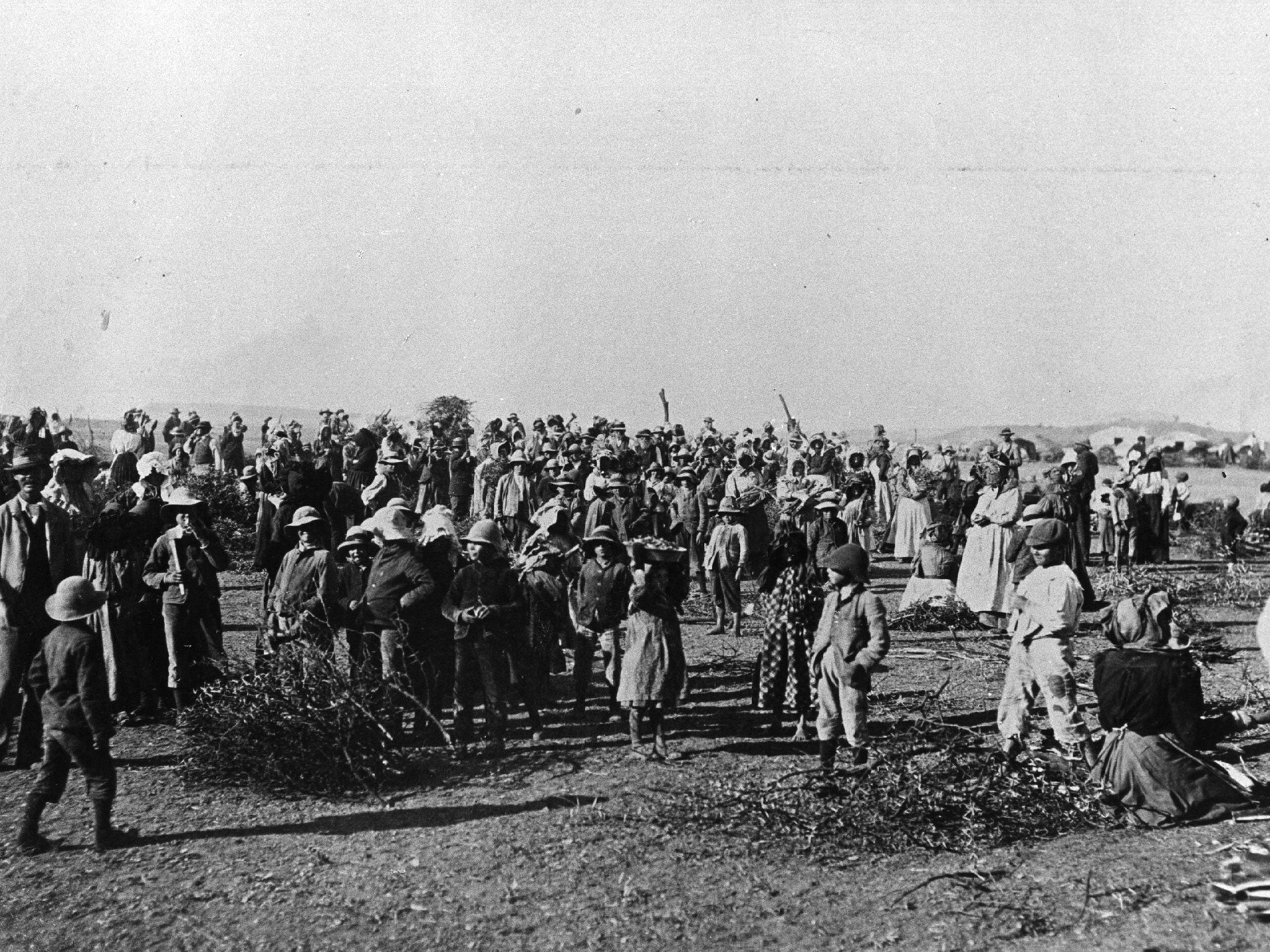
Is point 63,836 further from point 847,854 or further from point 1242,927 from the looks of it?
point 1242,927

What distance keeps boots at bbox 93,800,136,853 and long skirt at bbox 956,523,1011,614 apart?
927 centimetres

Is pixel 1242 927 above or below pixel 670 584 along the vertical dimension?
below

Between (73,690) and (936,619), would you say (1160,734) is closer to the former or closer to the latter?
(73,690)

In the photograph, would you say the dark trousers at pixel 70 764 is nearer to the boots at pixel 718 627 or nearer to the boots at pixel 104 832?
the boots at pixel 104 832

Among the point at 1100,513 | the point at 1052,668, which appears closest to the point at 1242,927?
the point at 1052,668

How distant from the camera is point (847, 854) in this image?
238 inches

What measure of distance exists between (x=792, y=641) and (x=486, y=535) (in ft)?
7.52

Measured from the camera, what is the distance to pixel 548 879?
5797 mm

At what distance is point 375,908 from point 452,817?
1223 millimetres

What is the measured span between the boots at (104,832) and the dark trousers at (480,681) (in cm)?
237

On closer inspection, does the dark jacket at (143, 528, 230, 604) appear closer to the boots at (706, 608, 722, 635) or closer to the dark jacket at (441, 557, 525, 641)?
the dark jacket at (441, 557, 525, 641)

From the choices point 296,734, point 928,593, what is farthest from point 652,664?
point 928,593

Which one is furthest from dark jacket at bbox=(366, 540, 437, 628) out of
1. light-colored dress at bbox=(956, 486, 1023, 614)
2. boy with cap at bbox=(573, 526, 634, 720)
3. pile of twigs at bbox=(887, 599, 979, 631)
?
light-colored dress at bbox=(956, 486, 1023, 614)

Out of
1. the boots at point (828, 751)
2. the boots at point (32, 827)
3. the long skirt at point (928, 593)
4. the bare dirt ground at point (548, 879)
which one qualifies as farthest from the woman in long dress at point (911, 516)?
the boots at point (32, 827)
